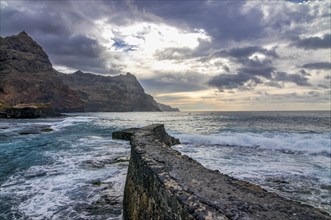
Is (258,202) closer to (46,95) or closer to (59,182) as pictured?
(59,182)

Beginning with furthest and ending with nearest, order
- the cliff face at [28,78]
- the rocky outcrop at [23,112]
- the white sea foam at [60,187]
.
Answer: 1. the cliff face at [28,78]
2. the rocky outcrop at [23,112]
3. the white sea foam at [60,187]

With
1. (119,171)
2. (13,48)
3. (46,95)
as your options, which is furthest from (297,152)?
(13,48)

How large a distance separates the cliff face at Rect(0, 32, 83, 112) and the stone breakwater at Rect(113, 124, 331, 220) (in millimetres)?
137536

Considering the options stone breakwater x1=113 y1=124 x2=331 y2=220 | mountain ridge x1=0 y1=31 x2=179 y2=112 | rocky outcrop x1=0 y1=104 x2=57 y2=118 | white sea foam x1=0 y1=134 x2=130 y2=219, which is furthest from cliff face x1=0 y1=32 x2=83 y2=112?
stone breakwater x1=113 y1=124 x2=331 y2=220

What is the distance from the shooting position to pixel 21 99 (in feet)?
445

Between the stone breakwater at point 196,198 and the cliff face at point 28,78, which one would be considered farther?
the cliff face at point 28,78

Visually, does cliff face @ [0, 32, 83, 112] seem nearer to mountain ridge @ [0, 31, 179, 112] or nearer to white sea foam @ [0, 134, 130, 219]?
mountain ridge @ [0, 31, 179, 112]

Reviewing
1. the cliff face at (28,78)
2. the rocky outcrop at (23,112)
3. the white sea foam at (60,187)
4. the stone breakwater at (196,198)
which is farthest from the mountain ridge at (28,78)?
the stone breakwater at (196,198)

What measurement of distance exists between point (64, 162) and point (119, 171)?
172 inches

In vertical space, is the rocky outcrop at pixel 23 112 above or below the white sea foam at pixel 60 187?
above

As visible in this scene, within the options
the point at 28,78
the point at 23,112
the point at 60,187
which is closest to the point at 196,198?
the point at 60,187

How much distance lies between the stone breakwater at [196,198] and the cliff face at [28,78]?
13754cm

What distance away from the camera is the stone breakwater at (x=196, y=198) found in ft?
14.7

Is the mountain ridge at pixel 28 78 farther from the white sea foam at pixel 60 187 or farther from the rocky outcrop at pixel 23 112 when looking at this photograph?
the white sea foam at pixel 60 187
